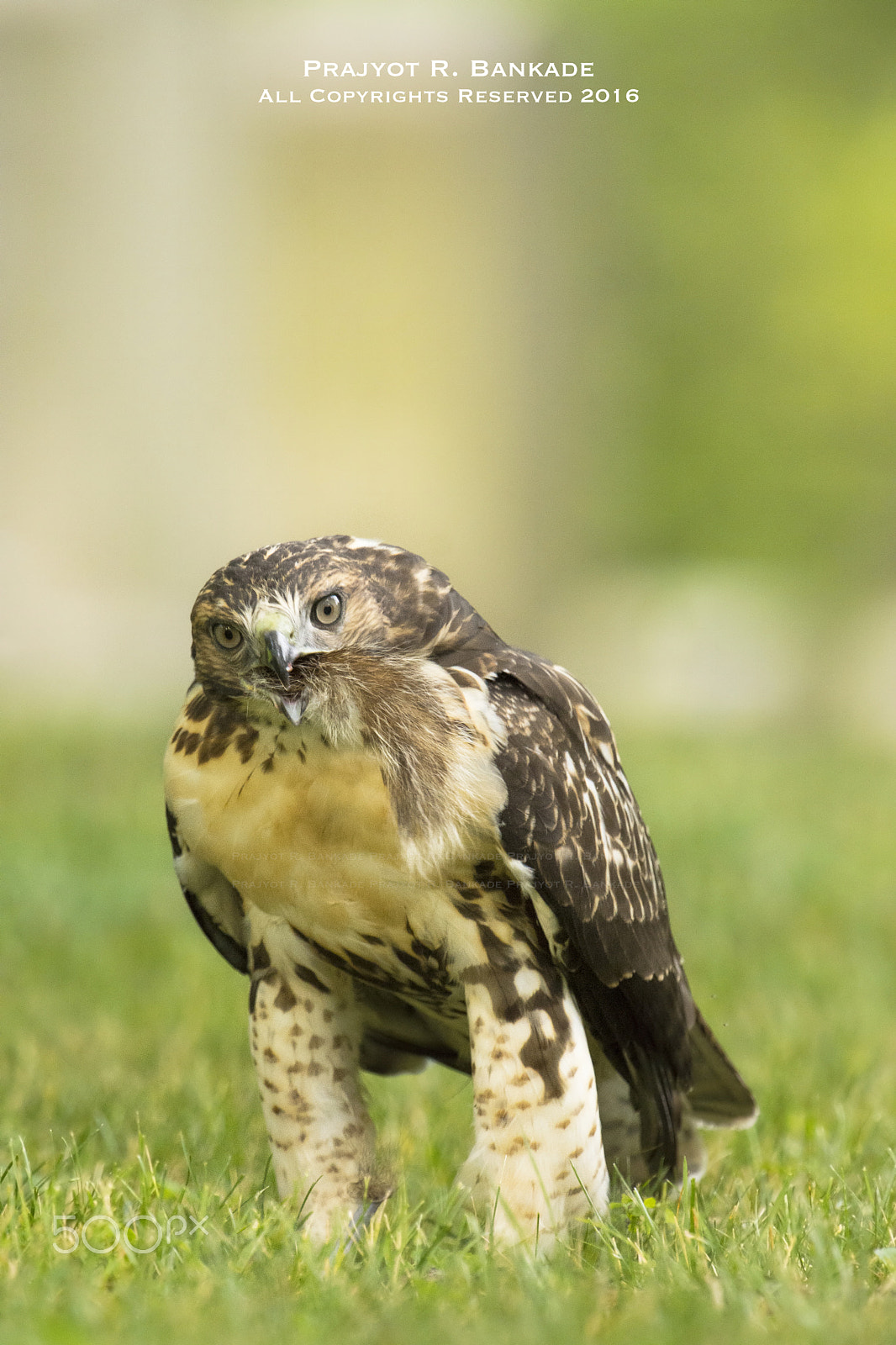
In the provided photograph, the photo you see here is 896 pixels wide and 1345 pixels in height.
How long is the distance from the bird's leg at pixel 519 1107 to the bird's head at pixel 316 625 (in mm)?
553

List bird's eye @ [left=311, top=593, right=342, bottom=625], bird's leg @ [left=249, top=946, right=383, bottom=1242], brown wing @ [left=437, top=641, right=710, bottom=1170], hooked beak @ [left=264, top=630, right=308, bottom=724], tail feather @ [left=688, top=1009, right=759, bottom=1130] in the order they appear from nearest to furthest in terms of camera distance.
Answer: hooked beak @ [left=264, top=630, right=308, bottom=724], bird's eye @ [left=311, top=593, right=342, bottom=625], brown wing @ [left=437, top=641, right=710, bottom=1170], bird's leg @ [left=249, top=946, right=383, bottom=1242], tail feather @ [left=688, top=1009, right=759, bottom=1130]

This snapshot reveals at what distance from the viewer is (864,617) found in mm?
16609

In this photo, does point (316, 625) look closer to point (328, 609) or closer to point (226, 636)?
point (328, 609)

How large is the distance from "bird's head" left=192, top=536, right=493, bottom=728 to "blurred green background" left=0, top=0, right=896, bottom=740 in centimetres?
703

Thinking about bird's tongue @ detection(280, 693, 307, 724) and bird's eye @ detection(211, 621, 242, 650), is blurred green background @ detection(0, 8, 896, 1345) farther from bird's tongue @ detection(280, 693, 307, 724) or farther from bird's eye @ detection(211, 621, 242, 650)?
bird's eye @ detection(211, 621, 242, 650)

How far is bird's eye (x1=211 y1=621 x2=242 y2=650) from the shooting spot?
7.62ft

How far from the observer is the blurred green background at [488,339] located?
42.7 ft

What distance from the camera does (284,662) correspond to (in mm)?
2254

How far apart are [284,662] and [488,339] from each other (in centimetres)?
1357

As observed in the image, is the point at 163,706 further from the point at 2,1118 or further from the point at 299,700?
the point at 299,700

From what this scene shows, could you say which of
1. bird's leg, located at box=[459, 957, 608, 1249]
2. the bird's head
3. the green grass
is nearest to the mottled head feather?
the bird's head

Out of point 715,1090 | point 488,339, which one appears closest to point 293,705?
point 715,1090
